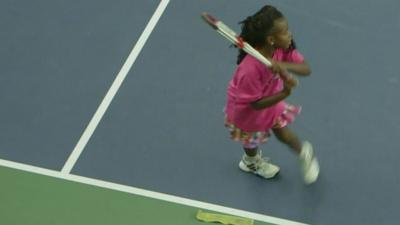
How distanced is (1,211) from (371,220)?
169 centimetres

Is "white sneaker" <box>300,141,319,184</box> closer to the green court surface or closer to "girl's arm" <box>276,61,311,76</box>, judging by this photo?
the green court surface

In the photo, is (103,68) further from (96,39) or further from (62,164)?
(62,164)

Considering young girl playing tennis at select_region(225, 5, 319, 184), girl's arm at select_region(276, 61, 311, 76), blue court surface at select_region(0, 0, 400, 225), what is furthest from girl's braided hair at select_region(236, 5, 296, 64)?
blue court surface at select_region(0, 0, 400, 225)

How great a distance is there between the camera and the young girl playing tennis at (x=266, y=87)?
221cm

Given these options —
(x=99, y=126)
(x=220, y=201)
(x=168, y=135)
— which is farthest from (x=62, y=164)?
(x=220, y=201)

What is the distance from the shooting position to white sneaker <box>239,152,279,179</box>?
2789 millimetres

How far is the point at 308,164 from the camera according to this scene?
271 cm

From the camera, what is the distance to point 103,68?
131 inches

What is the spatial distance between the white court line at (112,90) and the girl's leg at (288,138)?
0.97m

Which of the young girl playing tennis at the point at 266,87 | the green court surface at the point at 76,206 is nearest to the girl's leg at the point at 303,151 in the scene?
the young girl playing tennis at the point at 266,87

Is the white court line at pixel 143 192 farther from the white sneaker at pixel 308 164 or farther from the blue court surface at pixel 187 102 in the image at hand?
the white sneaker at pixel 308 164

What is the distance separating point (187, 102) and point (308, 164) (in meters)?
0.77

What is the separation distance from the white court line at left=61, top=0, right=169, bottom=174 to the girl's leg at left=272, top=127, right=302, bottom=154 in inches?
38.1

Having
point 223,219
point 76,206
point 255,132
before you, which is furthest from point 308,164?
point 76,206
